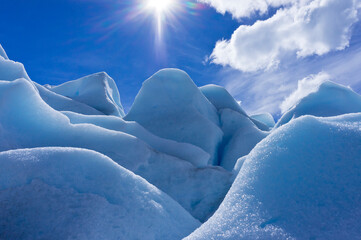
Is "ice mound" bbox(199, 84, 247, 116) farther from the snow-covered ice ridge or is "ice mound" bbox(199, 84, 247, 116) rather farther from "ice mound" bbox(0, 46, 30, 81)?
"ice mound" bbox(0, 46, 30, 81)

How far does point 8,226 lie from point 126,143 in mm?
2556

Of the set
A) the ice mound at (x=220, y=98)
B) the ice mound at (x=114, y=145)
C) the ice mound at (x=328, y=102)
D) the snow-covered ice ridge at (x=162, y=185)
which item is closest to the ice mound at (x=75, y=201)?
the snow-covered ice ridge at (x=162, y=185)

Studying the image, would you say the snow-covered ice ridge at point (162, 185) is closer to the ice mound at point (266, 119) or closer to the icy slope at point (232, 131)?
the icy slope at point (232, 131)

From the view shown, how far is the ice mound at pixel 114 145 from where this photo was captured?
4.48 meters

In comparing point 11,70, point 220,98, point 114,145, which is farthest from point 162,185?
point 220,98

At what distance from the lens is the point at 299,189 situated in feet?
6.44

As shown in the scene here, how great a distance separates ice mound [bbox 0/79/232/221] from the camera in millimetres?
4484

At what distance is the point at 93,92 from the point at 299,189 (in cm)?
1130

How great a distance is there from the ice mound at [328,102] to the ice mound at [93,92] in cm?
718

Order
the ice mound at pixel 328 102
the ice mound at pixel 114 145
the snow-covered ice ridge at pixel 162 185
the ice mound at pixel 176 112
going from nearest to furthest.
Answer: the snow-covered ice ridge at pixel 162 185, the ice mound at pixel 114 145, the ice mound at pixel 176 112, the ice mound at pixel 328 102

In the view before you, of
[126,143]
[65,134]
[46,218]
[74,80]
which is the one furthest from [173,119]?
[74,80]

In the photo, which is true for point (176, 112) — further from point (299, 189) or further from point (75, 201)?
point (299, 189)

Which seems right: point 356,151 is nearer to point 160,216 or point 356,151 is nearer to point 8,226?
point 160,216

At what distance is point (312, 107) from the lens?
322 inches
